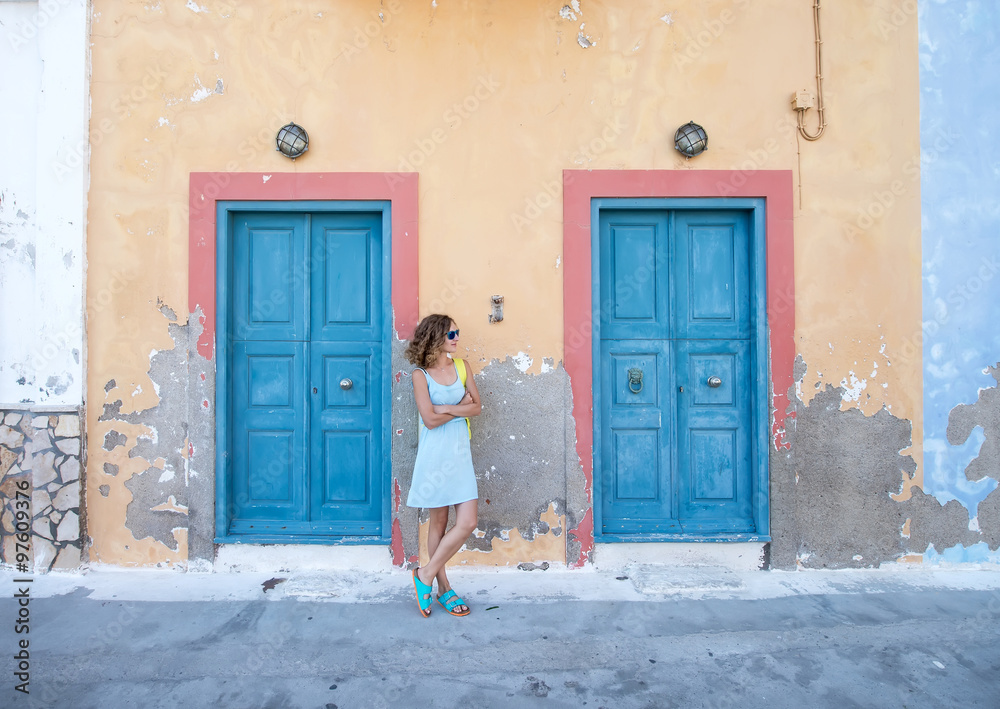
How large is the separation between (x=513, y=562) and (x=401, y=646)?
1.10m

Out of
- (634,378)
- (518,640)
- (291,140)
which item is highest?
(291,140)

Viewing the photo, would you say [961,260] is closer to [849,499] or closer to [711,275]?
[711,275]

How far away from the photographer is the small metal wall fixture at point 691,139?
400 centimetres

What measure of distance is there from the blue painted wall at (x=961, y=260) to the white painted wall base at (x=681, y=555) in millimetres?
1403

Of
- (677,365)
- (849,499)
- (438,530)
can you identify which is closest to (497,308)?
(677,365)

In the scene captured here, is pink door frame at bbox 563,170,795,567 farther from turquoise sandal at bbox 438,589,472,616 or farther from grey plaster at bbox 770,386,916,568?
turquoise sandal at bbox 438,589,472,616

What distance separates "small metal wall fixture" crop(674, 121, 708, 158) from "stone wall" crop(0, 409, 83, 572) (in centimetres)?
462

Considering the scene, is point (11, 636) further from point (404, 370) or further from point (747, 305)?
point (747, 305)

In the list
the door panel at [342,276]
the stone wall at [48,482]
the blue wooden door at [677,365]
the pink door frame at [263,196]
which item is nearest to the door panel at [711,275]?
the blue wooden door at [677,365]

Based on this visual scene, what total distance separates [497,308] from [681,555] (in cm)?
217

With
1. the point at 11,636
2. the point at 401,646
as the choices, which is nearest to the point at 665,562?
the point at 401,646

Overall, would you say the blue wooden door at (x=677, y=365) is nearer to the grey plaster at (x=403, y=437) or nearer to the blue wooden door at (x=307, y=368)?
the grey plaster at (x=403, y=437)

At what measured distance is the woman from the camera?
133 inches

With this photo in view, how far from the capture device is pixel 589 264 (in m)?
4.03
